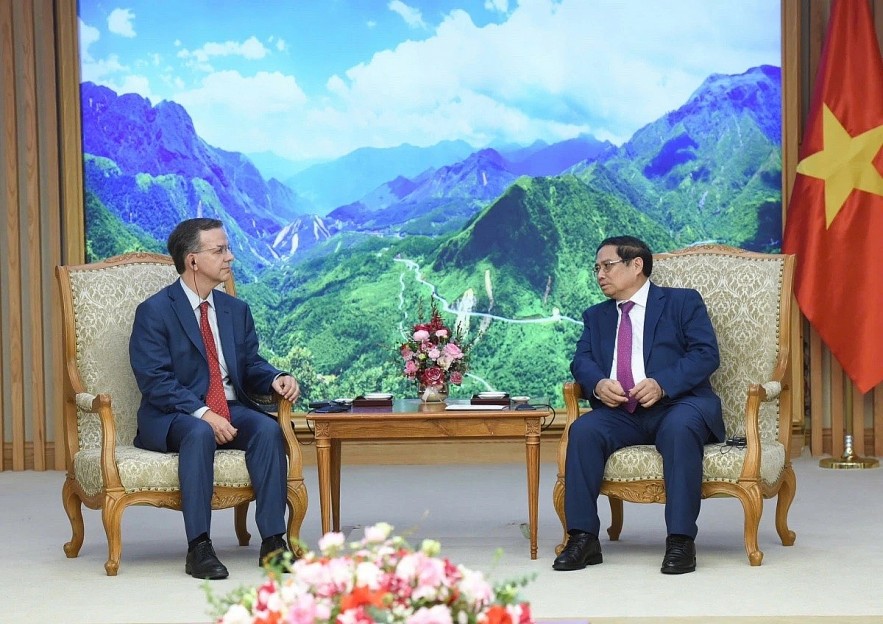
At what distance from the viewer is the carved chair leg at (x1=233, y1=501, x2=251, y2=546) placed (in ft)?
15.5

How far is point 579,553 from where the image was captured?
13.8 ft

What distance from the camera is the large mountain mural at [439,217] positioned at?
293 inches

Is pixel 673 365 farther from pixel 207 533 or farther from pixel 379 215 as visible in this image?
pixel 379 215

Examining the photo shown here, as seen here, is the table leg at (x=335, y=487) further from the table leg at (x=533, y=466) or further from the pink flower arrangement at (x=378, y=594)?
the pink flower arrangement at (x=378, y=594)

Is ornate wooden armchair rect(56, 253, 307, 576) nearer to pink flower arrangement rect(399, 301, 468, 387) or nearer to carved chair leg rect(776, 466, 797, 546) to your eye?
pink flower arrangement rect(399, 301, 468, 387)

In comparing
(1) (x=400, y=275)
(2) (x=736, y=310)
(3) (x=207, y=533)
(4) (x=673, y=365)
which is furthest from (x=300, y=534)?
(1) (x=400, y=275)

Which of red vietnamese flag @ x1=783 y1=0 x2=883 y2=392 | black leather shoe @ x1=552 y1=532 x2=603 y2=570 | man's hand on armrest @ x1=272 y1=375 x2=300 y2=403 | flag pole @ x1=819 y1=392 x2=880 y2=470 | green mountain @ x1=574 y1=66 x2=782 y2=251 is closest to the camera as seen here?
black leather shoe @ x1=552 y1=532 x2=603 y2=570

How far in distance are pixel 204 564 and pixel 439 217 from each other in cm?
391

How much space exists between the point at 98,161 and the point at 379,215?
170cm

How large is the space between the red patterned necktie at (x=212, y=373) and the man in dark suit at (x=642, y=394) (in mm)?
1248

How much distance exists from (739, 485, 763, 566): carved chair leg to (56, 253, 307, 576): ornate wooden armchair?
1515 mm

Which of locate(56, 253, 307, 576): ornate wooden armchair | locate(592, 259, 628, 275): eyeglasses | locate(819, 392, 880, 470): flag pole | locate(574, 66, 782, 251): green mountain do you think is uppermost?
locate(574, 66, 782, 251): green mountain

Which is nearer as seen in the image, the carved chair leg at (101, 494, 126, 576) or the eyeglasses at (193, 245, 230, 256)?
the carved chair leg at (101, 494, 126, 576)

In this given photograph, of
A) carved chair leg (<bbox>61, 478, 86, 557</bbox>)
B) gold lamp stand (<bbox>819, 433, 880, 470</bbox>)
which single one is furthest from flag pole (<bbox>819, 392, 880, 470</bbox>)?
carved chair leg (<bbox>61, 478, 86, 557</bbox>)
